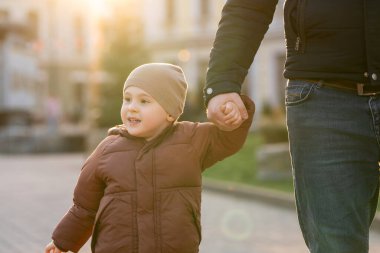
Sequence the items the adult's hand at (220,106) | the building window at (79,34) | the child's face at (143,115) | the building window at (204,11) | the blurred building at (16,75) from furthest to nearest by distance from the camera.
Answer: the building window at (79,34) → the building window at (204,11) → the blurred building at (16,75) → the child's face at (143,115) → the adult's hand at (220,106)

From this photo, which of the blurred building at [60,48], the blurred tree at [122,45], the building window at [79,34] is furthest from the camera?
the building window at [79,34]

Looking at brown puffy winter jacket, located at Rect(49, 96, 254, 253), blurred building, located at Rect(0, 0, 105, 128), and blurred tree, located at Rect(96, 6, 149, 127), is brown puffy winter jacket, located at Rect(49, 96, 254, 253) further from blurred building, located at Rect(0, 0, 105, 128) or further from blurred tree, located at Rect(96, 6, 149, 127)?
blurred building, located at Rect(0, 0, 105, 128)

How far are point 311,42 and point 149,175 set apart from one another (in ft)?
2.66

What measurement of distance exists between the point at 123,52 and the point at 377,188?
102 ft

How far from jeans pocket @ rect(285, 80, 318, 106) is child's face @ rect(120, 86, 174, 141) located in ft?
1.93

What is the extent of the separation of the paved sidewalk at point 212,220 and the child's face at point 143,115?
3522 millimetres

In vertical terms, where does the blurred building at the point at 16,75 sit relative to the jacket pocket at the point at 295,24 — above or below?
below

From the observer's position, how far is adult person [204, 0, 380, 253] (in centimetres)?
287

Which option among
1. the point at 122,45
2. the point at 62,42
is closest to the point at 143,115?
the point at 122,45

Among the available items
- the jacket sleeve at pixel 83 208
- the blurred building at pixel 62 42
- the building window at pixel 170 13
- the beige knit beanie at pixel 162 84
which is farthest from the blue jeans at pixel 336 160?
the blurred building at pixel 62 42

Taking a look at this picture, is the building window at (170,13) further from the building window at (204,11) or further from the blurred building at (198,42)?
the building window at (204,11)

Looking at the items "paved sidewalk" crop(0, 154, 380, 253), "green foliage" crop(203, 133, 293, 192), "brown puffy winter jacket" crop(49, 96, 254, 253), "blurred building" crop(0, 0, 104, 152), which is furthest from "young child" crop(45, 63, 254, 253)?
"blurred building" crop(0, 0, 104, 152)

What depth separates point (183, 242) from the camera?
3266 millimetres

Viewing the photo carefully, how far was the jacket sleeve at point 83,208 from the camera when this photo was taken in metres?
3.40
